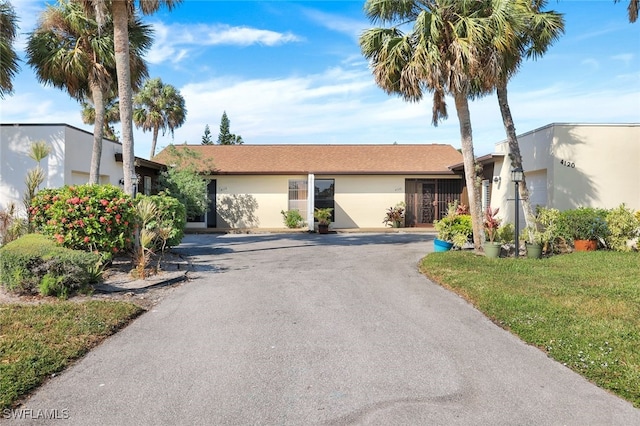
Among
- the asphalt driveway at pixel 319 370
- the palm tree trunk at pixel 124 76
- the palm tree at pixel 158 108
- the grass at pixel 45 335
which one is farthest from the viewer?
the palm tree at pixel 158 108

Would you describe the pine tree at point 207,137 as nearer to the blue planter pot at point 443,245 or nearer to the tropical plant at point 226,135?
the tropical plant at point 226,135

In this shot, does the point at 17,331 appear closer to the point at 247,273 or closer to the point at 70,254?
the point at 70,254

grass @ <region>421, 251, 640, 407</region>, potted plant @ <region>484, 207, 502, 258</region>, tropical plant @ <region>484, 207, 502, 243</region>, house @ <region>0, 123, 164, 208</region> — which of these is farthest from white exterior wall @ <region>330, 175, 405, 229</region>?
house @ <region>0, 123, 164, 208</region>

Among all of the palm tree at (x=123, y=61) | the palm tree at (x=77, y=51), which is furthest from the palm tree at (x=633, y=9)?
the palm tree at (x=77, y=51)

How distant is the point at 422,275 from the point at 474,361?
504cm

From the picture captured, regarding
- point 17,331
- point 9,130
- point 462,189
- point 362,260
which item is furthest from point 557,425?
point 462,189

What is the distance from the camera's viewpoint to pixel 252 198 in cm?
2219

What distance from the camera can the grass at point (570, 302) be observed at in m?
4.38

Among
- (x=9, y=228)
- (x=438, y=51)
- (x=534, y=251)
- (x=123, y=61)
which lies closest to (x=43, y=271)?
(x=9, y=228)

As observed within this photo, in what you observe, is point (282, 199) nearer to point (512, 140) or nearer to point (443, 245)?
point (443, 245)

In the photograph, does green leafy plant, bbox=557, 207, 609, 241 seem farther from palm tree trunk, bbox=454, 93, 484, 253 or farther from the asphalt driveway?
the asphalt driveway

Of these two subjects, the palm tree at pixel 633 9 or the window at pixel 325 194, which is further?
the window at pixel 325 194

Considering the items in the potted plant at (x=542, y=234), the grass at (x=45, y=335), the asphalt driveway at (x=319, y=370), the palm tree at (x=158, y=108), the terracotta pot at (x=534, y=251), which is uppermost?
the palm tree at (x=158, y=108)

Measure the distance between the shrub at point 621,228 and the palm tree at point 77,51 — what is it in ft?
48.8
